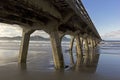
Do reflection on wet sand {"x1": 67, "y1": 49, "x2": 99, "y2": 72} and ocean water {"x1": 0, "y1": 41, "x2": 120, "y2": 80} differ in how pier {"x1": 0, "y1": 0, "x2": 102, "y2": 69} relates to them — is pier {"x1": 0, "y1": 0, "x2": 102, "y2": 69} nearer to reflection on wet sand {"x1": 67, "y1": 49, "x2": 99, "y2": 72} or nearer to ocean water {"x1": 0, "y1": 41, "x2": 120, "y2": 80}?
ocean water {"x1": 0, "y1": 41, "x2": 120, "y2": 80}

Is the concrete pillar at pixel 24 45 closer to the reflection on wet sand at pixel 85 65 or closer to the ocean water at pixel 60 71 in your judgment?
the ocean water at pixel 60 71

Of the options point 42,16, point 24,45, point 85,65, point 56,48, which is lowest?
point 85,65

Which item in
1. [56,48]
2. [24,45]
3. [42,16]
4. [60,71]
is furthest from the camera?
[24,45]

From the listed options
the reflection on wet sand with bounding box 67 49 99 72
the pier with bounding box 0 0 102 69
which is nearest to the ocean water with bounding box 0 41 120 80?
the reflection on wet sand with bounding box 67 49 99 72

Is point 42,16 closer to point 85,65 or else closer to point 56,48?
point 56,48

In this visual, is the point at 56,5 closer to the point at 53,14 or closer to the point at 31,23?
the point at 53,14

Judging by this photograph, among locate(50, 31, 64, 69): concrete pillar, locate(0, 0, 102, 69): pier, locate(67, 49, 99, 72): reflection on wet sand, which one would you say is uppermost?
locate(0, 0, 102, 69): pier

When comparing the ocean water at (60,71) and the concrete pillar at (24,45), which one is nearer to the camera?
the ocean water at (60,71)

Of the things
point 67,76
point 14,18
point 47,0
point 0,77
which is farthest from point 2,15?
point 67,76

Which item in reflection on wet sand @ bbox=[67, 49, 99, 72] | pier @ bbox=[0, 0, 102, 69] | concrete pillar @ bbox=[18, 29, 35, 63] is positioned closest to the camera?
pier @ bbox=[0, 0, 102, 69]

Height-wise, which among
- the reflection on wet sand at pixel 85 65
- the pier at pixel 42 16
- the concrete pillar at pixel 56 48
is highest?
the pier at pixel 42 16

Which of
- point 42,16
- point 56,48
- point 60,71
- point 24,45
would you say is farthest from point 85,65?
point 42,16

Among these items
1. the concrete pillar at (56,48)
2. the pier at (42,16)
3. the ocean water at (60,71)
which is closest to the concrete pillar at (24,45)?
the pier at (42,16)

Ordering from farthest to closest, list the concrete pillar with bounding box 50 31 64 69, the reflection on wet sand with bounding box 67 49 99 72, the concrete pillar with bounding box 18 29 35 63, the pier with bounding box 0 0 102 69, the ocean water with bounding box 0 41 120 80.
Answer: the concrete pillar with bounding box 18 29 35 63
the reflection on wet sand with bounding box 67 49 99 72
the concrete pillar with bounding box 50 31 64 69
the ocean water with bounding box 0 41 120 80
the pier with bounding box 0 0 102 69
